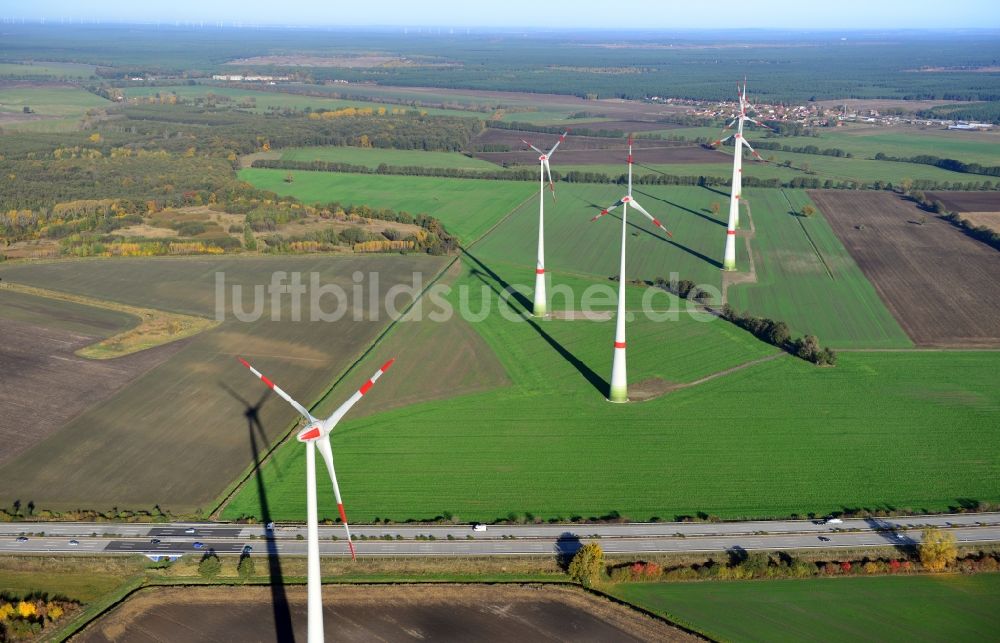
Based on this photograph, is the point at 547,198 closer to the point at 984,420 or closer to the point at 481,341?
the point at 481,341

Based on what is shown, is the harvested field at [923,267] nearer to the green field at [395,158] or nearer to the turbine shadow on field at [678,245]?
the turbine shadow on field at [678,245]

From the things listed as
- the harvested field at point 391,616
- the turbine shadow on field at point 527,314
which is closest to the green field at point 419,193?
the turbine shadow on field at point 527,314

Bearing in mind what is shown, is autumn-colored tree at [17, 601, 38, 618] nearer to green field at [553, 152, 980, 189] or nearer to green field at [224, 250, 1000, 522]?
green field at [224, 250, 1000, 522]

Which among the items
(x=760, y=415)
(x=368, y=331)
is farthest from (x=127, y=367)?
(x=760, y=415)

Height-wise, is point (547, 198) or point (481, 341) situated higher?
point (547, 198)

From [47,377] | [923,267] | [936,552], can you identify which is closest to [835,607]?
[936,552]

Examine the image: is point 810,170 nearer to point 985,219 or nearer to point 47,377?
point 985,219

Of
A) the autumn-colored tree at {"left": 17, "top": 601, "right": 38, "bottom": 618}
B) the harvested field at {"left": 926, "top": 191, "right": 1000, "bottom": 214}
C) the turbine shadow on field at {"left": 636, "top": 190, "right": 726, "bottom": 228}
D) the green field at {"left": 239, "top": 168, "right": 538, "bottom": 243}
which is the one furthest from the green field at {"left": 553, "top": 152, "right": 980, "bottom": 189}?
the autumn-colored tree at {"left": 17, "top": 601, "right": 38, "bottom": 618}

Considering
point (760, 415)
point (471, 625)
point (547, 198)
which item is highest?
point (547, 198)
